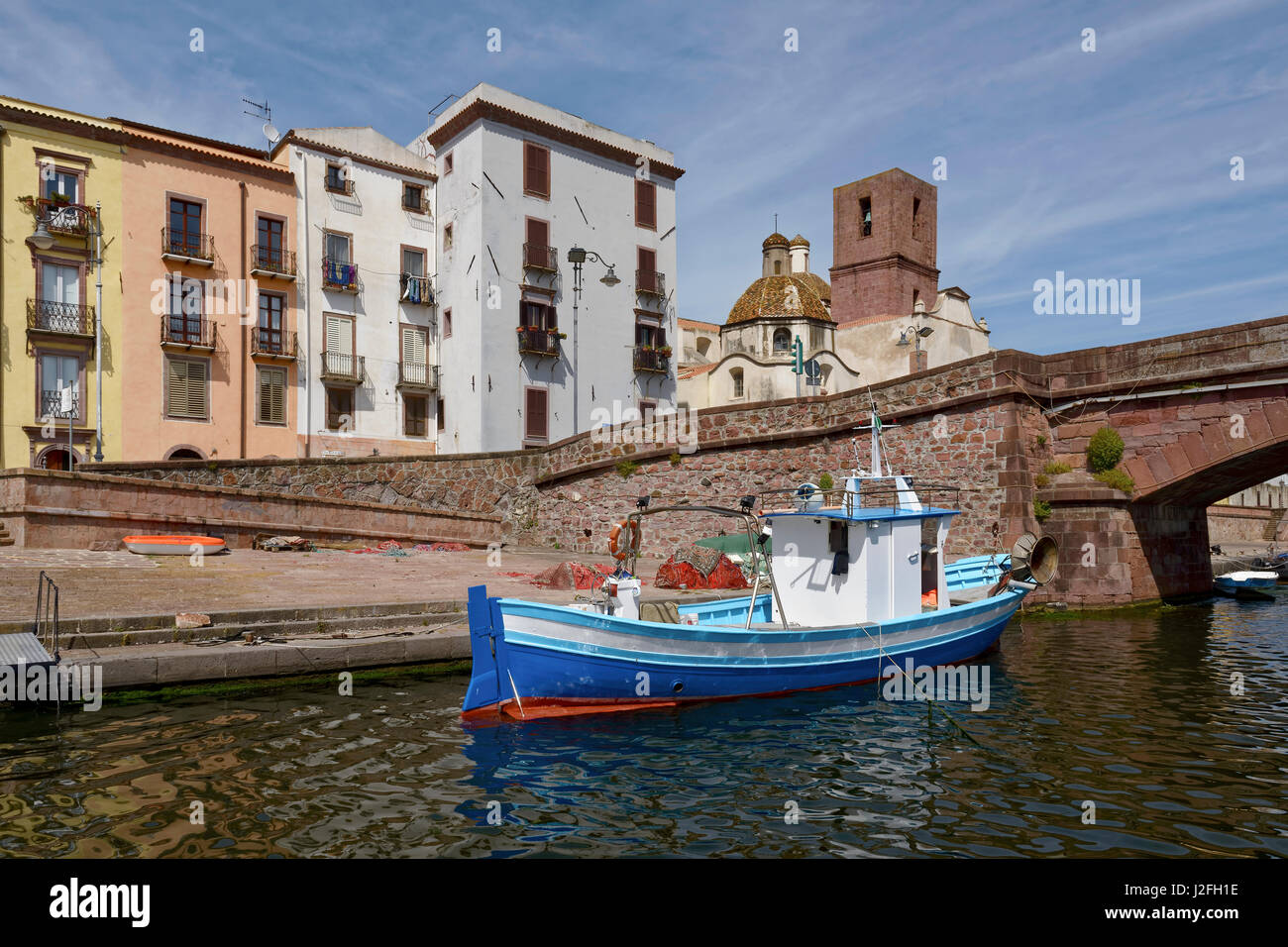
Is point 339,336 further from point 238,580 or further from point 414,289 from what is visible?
point 238,580

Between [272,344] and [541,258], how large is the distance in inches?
422

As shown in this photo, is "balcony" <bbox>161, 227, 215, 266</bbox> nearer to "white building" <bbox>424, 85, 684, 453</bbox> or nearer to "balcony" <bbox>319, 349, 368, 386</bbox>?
"balcony" <bbox>319, 349, 368, 386</bbox>

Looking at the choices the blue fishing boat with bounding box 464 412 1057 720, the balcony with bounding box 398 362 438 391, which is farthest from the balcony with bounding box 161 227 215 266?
the blue fishing boat with bounding box 464 412 1057 720

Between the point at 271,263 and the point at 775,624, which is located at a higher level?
the point at 271,263

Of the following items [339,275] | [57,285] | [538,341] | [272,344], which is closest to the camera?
[57,285]

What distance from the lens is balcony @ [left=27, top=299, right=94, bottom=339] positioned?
26.8m

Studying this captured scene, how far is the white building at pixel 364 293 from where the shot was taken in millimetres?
31625

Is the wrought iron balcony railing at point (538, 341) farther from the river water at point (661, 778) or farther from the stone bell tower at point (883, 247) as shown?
the stone bell tower at point (883, 247)

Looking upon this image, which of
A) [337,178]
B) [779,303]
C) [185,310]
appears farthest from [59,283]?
[779,303]

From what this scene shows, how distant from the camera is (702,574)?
749 inches

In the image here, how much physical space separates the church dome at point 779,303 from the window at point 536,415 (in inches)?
687

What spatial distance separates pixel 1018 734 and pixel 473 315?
88.8 feet

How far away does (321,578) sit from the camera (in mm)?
16219

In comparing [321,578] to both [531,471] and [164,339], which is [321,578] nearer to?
[531,471]
